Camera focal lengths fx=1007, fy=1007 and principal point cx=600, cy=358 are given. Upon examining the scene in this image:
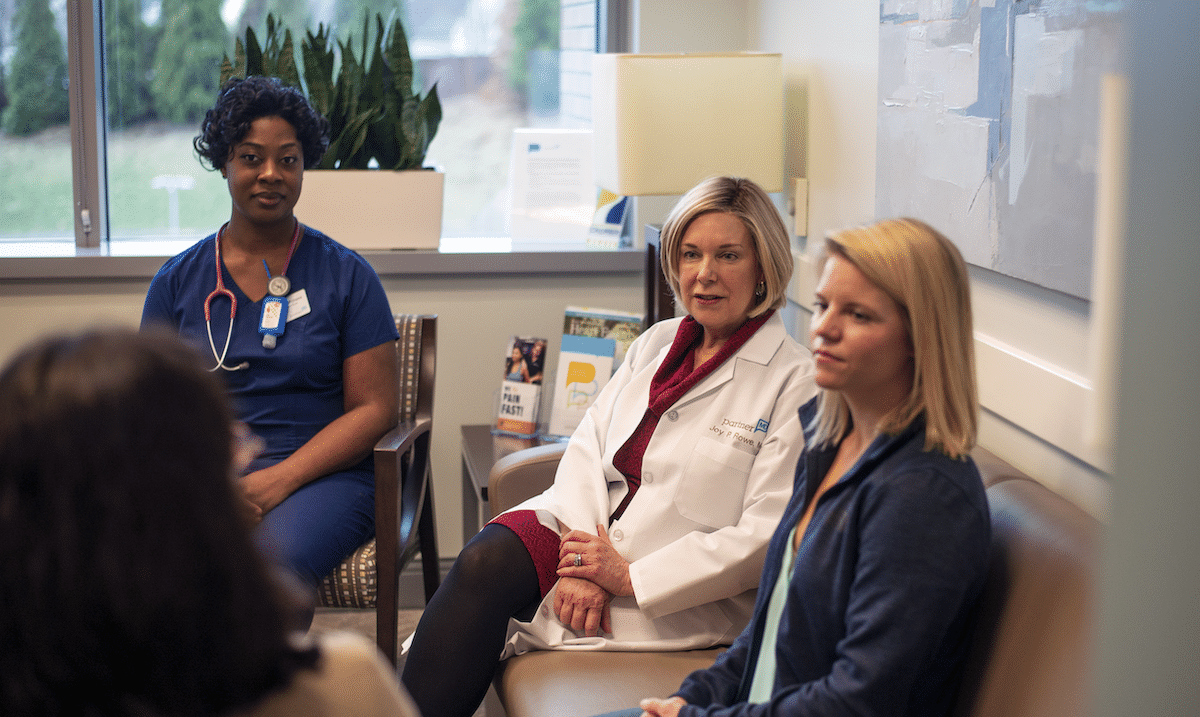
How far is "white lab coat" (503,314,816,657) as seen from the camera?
183 cm

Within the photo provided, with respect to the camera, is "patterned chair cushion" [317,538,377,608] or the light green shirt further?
"patterned chair cushion" [317,538,377,608]

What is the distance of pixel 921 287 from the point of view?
125cm

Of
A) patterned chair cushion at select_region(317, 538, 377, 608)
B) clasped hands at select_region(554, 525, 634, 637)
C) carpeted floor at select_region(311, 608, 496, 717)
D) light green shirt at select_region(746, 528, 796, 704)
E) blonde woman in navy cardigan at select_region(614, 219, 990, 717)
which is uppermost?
blonde woman in navy cardigan at select_region(614, 219, 990, 717)

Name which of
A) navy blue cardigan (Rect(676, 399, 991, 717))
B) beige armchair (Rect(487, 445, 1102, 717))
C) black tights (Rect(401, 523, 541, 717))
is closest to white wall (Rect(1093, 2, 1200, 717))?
beige armchair (Rect(487, 445, 1102, 717))

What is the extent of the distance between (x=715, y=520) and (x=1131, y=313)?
5.32 ft

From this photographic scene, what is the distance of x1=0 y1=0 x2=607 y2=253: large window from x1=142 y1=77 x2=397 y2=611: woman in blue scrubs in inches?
41.9

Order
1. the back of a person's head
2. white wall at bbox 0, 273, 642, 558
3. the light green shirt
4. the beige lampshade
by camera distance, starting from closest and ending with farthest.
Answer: the back of a person's head
the light green shirt
the beige lampshade
white wall at bbox 0, 273, 642, 558

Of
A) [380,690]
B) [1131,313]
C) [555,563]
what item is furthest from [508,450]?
[1131,313]

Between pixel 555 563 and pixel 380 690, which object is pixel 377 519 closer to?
pixel 555 563

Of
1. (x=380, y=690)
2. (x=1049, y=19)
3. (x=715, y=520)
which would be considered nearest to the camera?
(x=380, y=690)

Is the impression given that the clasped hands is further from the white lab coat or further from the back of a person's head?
the back of a person's head

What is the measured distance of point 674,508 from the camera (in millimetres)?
1940

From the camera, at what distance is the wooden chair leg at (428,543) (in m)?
2.85

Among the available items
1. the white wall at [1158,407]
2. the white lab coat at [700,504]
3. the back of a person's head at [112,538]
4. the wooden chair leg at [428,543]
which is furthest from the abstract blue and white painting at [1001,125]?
the wooden chair leg at [428,543]
